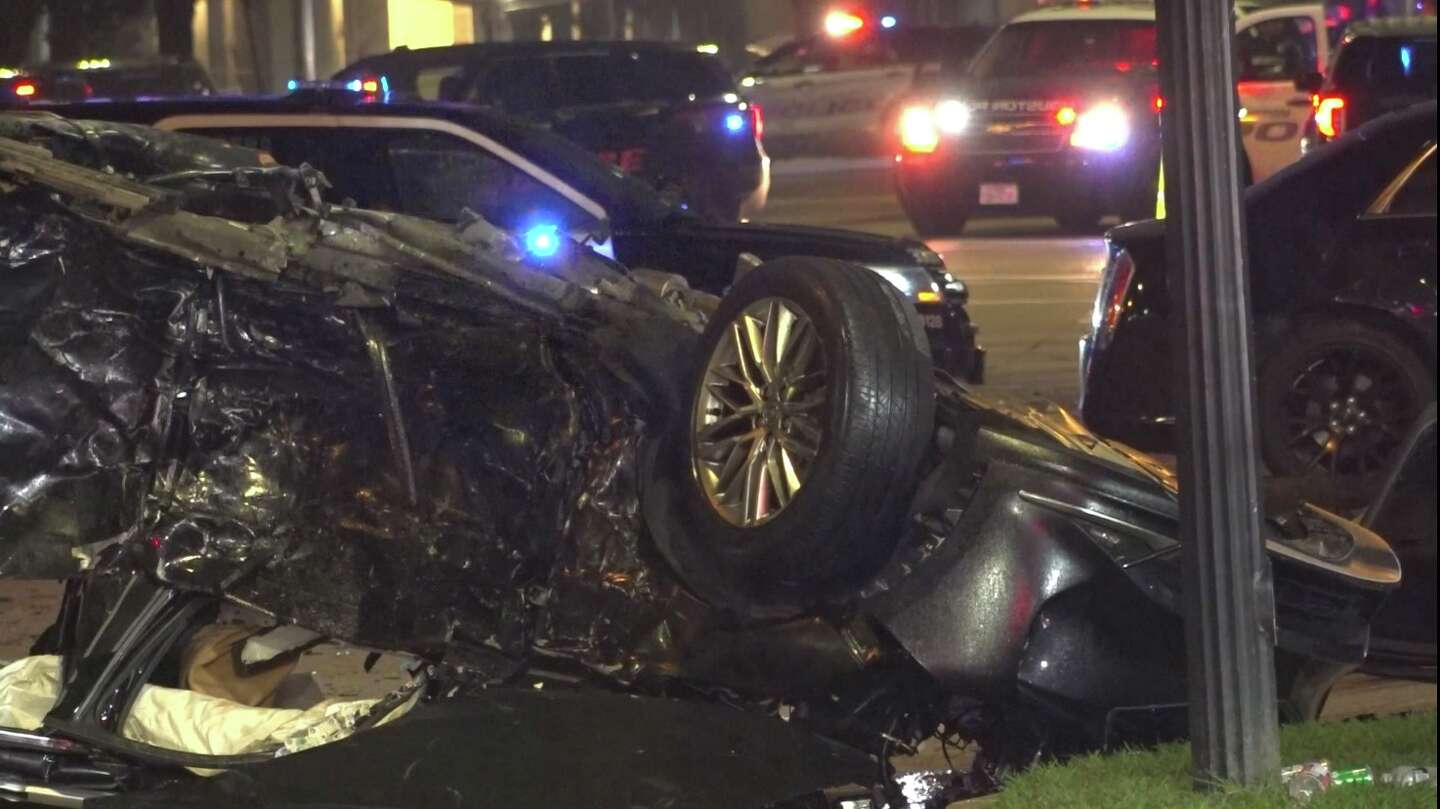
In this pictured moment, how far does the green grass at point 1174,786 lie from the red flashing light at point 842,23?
21003 mm

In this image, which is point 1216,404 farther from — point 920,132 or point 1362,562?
point 920,132

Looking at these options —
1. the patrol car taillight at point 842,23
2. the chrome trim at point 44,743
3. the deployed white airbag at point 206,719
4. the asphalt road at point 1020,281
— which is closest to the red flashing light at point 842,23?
the patrol car taillight at point 842,23

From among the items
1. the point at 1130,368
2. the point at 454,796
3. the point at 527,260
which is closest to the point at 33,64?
the point at 1130,368

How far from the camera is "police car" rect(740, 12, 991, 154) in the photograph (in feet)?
77.6

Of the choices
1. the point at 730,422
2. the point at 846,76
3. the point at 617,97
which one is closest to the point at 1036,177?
the point at 617,97

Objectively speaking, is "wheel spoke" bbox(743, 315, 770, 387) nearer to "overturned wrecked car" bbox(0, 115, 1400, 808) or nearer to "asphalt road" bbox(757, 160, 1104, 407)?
"overturned wrecked car" bbox(0, 115, 1400, 808)

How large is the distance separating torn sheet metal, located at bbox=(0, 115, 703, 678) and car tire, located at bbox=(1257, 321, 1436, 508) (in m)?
4.12

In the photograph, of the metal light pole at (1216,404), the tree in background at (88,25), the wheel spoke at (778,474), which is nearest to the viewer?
the metal light pole at (1216,404)

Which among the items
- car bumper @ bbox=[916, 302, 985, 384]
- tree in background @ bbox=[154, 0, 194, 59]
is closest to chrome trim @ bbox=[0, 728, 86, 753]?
car bumper @ bbox=[916, 302, 985, 384]

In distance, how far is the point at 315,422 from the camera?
4.40 m

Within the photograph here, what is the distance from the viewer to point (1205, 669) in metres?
3.79

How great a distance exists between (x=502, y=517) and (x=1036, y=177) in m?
9.74

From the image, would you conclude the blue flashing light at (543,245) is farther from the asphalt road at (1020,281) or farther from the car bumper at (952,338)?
the asphalt road at (1020,281)

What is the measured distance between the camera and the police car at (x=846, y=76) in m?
23.6
